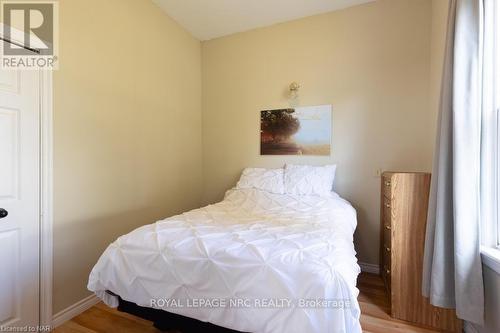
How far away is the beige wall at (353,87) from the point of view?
104 inches

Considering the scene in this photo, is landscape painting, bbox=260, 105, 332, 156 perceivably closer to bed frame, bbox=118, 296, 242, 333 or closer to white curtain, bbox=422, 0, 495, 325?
white curtain, bbox=422, 0, 495, 325

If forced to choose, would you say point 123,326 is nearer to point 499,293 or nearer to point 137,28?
point 499,293

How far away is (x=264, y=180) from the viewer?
295cm

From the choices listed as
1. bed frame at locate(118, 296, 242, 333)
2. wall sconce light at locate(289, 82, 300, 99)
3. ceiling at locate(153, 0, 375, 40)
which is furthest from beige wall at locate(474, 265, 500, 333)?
ceiling at locate(153, 0, 375, 40)

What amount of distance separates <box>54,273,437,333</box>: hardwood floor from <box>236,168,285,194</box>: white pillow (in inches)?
52.7

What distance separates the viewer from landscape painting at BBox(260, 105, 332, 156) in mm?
2979

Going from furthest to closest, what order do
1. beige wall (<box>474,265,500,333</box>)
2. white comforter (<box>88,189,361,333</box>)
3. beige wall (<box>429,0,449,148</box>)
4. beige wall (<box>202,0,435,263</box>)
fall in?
beige wall (<box>202,0,435,263</box>) → beige wall (<box>429,0,449,148</box>) → beige wall (<box>474,265,500,333</box>) → white comforter (<box>88,189,361,333</box>)

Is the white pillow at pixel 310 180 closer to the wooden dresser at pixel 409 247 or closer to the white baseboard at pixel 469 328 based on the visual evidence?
the wooden dresser at pixel 409 247

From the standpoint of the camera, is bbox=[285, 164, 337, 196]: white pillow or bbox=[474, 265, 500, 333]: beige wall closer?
bbox=[474, 265, 500, 333]: beige wall

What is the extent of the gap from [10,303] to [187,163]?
2.11 metres

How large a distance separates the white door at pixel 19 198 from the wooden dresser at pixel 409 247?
104 inches

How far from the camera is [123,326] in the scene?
1828 mm

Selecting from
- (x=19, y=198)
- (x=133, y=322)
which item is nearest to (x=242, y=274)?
(x=133, y=322)

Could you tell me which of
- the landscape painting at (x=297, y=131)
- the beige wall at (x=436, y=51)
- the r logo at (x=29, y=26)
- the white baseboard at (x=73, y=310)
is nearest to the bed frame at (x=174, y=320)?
the white baseboard at (x=73, y=310)
